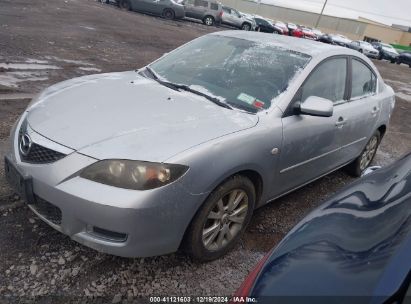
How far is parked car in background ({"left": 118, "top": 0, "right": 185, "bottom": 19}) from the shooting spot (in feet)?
80.9

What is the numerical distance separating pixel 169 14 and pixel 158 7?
1049 mm

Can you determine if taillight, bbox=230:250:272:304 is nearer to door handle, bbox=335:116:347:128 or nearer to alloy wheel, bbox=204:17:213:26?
Result: door handle, bbox=335:116:347:128

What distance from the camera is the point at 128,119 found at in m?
2.69

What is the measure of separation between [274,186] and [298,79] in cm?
92

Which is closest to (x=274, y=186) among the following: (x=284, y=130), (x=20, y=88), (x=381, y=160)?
(x=284, y=130)

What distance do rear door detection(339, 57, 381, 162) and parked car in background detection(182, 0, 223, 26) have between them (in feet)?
83.4

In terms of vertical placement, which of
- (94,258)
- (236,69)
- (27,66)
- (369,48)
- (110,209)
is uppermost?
(236,69)

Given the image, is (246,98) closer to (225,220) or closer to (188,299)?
(225,220)

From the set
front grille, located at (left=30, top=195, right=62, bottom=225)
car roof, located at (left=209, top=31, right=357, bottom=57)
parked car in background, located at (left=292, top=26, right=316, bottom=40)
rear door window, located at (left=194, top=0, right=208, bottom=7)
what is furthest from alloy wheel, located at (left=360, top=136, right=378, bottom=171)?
parked car in background, located at (left=292, top=26, right=316, bottom=40)

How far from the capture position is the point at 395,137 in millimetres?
7500

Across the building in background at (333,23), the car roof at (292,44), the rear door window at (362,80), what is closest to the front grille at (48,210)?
the car roof at (292,44)

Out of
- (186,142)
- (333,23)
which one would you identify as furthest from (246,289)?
(333,23)

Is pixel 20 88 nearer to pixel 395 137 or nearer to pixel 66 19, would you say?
pixel 395 137

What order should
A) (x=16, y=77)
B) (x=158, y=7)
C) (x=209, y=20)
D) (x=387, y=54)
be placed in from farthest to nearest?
(x=387, y=54) → (x=209, y=20) → (x=158, y=7) → (x=16, y=77)
